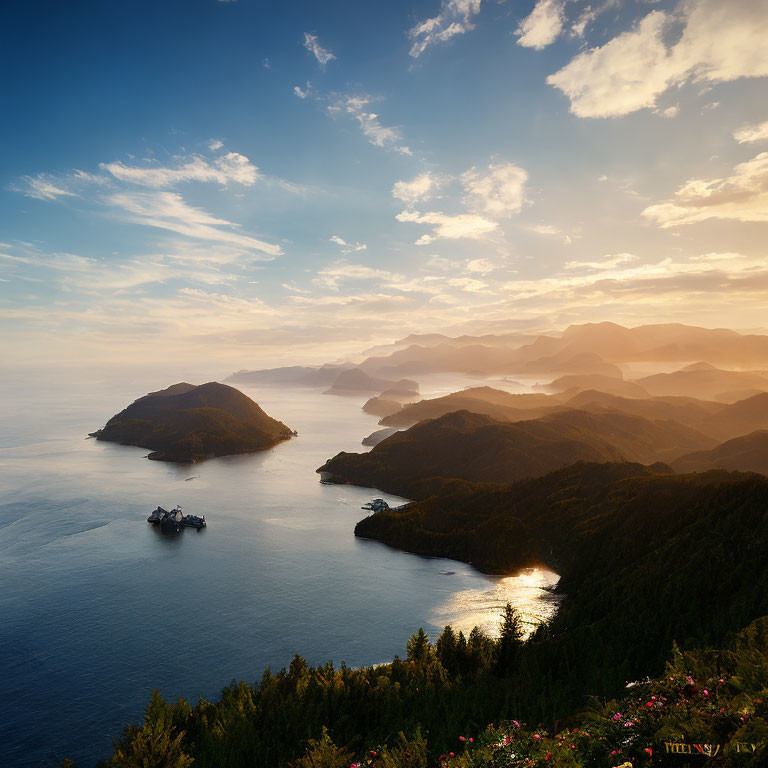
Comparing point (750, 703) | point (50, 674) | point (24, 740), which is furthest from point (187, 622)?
point (750, 703)

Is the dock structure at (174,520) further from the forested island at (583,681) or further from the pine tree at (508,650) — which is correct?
the pine tree at (508,650)

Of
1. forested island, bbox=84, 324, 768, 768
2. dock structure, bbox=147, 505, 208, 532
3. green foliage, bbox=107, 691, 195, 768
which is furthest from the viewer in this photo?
dock structure, bbox=147, 505, 208, 532

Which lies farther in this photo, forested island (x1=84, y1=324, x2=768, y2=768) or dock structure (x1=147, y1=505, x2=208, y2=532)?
dock structure (x1=147, y1=505, x2=208, y2=532)

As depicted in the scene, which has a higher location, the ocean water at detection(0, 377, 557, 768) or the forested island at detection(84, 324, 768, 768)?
the forested island at detection(84, 324, 768, 768)

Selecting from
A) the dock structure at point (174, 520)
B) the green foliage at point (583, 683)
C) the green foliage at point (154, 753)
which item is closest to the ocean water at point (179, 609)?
the dock structure at point (174, 520)

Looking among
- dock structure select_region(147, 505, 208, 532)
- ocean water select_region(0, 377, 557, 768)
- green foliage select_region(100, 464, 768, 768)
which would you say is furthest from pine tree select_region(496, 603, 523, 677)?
dock structure select_region(147, 505, 208, 532)

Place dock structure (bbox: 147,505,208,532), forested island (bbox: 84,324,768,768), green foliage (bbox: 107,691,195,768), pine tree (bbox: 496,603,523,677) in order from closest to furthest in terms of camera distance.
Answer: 1. forested island (bbox: 84,324,768,768)
2. green foliage (bbox: 107,691,195,768)
3. pine tree (bbox: 496,603,523,677)
4. dock structure (bbox: 147,505,208,532)

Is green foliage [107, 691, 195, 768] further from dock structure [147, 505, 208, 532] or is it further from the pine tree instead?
dock structure [147, 505, 208, 532]

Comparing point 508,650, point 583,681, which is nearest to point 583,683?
point 583,681
